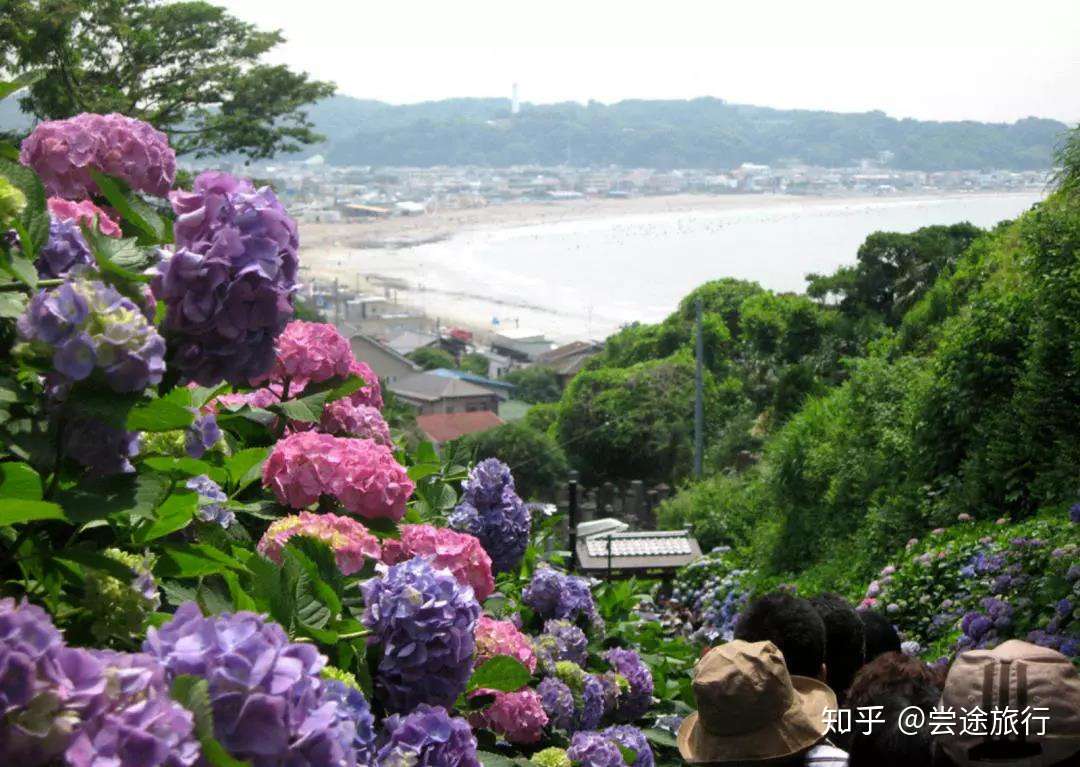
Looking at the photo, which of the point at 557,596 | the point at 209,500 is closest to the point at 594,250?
the point at 557,596

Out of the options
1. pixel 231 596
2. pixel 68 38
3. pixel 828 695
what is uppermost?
pixel 68 38

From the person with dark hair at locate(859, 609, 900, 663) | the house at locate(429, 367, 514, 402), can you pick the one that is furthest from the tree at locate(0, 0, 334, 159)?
the house at locate(429, 367, 514, 402)

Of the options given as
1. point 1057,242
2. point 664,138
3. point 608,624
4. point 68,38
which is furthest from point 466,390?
point 664,138

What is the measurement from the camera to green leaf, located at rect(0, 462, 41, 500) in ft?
3.62

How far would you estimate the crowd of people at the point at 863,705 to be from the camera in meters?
2.22

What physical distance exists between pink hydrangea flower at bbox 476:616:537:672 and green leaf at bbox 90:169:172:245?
2.84 feet

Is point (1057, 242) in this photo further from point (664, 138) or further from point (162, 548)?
point (664, 138)

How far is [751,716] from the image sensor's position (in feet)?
8.40

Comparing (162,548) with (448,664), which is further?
(448,664)

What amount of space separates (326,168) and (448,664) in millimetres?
188537

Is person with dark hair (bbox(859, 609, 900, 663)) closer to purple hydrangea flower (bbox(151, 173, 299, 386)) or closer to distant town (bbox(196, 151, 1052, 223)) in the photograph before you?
purple hydrangea flower (bbox(151, 173, 299, 386))

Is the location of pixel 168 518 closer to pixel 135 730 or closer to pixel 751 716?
pixel 135 730

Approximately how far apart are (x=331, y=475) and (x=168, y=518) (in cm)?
64

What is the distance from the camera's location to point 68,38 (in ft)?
41.3
